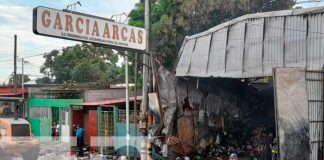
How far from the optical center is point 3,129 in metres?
17.8

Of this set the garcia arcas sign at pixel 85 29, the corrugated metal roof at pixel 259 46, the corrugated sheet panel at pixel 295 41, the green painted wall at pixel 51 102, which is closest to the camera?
the garcia arcas sign at pixel 85 29

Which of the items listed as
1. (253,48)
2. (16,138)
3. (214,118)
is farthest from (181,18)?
(16,138)

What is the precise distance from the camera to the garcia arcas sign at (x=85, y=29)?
11164 millimetres

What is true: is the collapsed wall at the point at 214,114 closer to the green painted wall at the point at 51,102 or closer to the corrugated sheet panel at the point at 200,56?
the corrugated sheet panel at the point at 200,56

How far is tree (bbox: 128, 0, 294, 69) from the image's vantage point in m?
24.4

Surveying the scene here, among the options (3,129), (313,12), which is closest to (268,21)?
(313,12)

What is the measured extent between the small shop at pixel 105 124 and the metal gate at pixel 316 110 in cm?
725

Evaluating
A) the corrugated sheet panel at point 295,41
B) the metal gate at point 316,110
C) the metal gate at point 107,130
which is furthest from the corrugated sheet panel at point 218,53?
the metal gate at point 107,130

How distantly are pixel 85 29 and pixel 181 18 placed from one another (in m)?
12.9

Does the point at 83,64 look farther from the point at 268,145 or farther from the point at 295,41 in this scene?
the point at 295,41

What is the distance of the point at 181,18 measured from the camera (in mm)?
24500

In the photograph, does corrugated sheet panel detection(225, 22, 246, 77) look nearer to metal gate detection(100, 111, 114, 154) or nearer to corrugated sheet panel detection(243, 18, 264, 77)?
corrugated sheet panel detection(243, 18, 264, 77)

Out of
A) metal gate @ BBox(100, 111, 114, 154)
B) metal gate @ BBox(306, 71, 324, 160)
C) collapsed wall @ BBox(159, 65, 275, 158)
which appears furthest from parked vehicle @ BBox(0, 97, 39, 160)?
metal gate @ BBox(306, 71, 324, 160)

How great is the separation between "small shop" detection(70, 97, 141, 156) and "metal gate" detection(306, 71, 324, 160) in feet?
23.8
